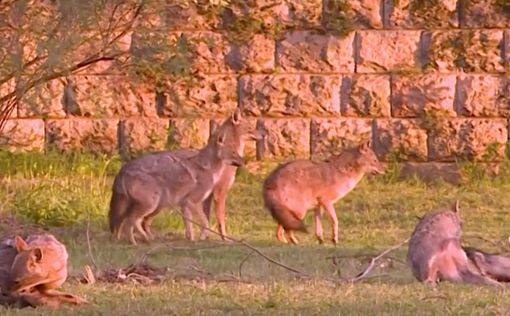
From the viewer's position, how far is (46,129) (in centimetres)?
1873

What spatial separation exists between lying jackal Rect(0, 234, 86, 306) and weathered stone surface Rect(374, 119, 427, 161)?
29.5ft

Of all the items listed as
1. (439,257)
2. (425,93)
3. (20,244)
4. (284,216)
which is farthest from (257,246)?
(20,244)

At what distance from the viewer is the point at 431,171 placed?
18.6 m

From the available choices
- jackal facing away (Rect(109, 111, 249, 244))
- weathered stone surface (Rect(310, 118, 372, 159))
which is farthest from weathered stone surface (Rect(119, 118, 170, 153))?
jackal facing away (Rect(109, 111, 249, 244))

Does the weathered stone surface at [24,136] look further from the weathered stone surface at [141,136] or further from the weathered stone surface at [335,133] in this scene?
the weathered stone surface at [335,133]

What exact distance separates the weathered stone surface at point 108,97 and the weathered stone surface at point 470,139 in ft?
10.4

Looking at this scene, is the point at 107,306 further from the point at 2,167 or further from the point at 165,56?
the point at 2,167

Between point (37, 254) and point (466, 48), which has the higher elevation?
point (466, 48)

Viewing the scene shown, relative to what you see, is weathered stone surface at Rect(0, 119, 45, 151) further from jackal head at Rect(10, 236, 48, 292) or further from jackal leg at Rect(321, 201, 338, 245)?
jackal head at Rect(10, 236, 48, 292)

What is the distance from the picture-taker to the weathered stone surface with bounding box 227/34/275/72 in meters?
18.6

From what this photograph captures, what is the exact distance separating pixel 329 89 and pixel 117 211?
13.7 ft

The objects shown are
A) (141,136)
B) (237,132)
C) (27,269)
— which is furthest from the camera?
(141,136)

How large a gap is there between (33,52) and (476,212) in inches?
189

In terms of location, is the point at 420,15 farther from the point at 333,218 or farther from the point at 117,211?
the point at 117,211
